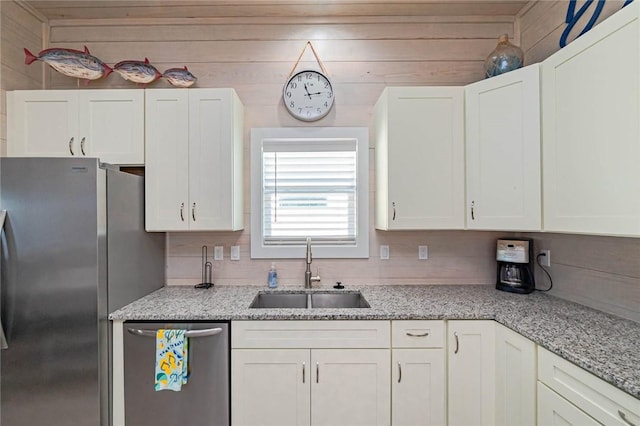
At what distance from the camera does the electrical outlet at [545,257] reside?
201 centimetres

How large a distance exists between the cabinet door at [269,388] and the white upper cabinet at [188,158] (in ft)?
2.73

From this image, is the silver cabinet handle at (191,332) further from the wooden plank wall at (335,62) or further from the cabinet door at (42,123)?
the cabinet door at (42,123)

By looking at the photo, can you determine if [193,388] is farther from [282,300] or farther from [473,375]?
[473,375]

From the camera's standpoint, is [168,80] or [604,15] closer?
[604,15]

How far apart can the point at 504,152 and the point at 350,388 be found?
5.13 feet

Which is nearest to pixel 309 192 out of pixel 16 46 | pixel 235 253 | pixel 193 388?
pixel 235 253

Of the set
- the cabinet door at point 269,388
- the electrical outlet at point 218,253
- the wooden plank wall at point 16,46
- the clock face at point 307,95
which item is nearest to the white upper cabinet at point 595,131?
the clock face at point 307,95

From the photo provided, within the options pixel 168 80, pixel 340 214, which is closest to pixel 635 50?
pixel 340 214

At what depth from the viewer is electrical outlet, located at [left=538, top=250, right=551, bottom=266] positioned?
2006 millimetres

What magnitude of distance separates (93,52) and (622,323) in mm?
3618

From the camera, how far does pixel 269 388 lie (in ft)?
5.47

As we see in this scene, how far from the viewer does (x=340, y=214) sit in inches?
93.4

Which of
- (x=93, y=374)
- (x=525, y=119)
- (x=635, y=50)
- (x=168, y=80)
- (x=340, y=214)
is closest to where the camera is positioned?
(x=635, y=50)

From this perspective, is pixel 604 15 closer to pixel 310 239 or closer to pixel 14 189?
pixel 310 239
